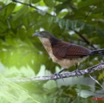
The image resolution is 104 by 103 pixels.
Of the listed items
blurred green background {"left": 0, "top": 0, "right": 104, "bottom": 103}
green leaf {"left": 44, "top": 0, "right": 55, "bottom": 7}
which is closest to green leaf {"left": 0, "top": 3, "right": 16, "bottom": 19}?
blurred green background {"left": 0, "top": 0, "right": 104, "bottom": 103}

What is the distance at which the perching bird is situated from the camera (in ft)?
4.40

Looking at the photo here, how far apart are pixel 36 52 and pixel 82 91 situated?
0.57 metres

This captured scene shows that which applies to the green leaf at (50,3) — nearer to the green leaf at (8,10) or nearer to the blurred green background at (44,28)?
the blurred green background at (44,28)

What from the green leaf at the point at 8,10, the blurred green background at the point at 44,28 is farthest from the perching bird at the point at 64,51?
the green leaf at the point at 8,10

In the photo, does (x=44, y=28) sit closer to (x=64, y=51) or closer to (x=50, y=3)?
(x=50, y=3)

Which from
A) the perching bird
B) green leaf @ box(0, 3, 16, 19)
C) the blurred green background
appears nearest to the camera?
the perching bird

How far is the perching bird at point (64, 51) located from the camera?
1341mm

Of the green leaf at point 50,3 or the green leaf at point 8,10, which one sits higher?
the green leaf at point 8,10

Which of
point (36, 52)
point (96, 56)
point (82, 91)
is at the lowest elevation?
point (82, 91)

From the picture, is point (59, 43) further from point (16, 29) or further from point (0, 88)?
point (0, 88)

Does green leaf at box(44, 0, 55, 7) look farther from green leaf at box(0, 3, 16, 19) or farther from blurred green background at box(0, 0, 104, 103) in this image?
green leaf at box(0, 3, 16, 19)

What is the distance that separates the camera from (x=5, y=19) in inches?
65.9

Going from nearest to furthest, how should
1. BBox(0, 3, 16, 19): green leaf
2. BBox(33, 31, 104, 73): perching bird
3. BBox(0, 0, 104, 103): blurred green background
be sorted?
BBox(33, 31, 104, 73): perching bird
BBox(0, 0, 104, 103): blurred green background
BBox(0, 3, 16, 19): green leaf

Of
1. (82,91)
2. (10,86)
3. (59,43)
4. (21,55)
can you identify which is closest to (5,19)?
(21,55)
